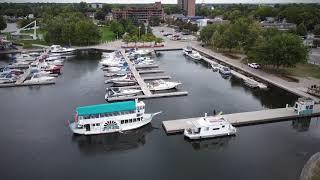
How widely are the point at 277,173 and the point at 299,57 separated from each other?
29003mm

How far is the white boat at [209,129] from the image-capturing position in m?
29.1

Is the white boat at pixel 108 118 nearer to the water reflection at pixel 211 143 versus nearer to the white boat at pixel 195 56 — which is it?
the water reflection at pixel 211 143

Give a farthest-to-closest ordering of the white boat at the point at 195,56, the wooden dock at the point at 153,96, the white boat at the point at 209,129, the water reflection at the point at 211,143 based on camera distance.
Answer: the white boat at the point at 195,56 < the wooden dock at the point at 153,96 < the white boat at the point at 209,129 < the water reflection at the point at 211,143

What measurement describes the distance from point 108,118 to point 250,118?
14.0 m

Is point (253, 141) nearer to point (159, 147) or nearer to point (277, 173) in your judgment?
Result: point (277, 173)

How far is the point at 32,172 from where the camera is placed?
24.2m

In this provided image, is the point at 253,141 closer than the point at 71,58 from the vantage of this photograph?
Yes

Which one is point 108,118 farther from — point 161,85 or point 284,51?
point 284,51


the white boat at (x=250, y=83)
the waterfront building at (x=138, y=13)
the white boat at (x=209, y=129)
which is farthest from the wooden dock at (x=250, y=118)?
the waterfront building at (x=138, y=13)

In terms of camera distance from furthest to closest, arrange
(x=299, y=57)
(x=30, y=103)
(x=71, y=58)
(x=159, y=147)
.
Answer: (x=71, y=58) < (x=299, y=57) < (x=30, y=103) < (x=159, y=147)

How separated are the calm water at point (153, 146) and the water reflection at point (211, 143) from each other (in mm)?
88

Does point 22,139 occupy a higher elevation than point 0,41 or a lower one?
lower

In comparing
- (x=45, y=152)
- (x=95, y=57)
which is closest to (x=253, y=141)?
(x=45, y=152)

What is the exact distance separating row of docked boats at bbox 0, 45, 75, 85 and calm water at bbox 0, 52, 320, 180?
253 inches
